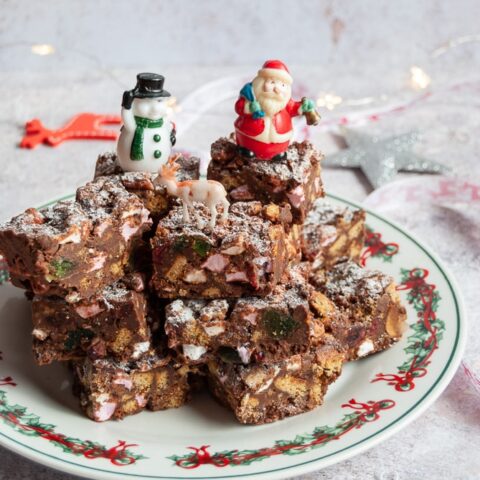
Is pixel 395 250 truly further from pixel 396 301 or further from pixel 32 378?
pixel 32 378

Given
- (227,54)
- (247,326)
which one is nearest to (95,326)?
(247,326)

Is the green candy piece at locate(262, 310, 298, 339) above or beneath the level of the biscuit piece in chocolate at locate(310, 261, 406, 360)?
above

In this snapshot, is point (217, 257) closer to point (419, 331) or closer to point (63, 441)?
point (63, 441)

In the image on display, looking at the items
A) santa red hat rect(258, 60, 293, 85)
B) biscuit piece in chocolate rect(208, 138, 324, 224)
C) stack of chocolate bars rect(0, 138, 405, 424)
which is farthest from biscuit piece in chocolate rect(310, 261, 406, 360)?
santa red hat rect(258, 60, 293, 85)

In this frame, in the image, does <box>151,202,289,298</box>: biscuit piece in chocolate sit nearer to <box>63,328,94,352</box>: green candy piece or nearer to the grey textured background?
<box>63,328,94,352</box>: green candy piece

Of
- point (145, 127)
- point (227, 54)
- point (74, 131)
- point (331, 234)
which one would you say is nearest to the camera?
point (145, 127)

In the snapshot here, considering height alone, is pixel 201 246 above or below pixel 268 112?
below

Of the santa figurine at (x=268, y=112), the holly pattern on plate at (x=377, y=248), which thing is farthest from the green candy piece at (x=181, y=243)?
the holly pattern on plate at (x=377, y=248)
